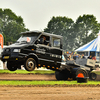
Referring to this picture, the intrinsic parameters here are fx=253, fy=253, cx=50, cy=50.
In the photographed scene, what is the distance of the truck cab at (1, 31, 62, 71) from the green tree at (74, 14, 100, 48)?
61.7m

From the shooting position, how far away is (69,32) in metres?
78.2

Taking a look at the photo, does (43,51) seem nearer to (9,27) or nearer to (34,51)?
(34,51)

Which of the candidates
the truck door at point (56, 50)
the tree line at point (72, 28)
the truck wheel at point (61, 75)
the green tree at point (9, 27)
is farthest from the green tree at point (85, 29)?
the truck door at point (56, 50)

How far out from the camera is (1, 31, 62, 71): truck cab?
12906mm

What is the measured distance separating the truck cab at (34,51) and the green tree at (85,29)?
6172 cm

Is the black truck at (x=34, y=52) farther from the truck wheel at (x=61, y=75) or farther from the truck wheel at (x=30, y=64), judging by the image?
the truck wheel at (x=61, y=75)

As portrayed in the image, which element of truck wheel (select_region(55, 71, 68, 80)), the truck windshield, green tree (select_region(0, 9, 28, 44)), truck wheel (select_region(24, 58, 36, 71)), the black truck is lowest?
truck wheel (select_region(55, 71, 68, 80))

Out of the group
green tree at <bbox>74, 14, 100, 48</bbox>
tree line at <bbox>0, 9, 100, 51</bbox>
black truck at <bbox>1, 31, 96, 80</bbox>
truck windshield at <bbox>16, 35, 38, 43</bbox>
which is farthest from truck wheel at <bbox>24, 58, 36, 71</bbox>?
green tree at <bbox>74, 14, 100, 48</bbox>

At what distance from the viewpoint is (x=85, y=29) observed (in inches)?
3014

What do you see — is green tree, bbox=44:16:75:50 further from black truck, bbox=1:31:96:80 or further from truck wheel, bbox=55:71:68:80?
black truck, bbox=1:31:96:80

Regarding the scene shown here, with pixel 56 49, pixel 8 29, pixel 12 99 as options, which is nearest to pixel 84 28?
pixel 8 29

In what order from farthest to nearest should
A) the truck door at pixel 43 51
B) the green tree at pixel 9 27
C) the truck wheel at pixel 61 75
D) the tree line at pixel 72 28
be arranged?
the tree line at pixel 72 28, the green tree at pixel 9 27, the truck wheel at pixel 61 75, the truck door at pixel 43 51

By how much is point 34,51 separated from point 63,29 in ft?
211

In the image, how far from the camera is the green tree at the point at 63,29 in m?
73.9
